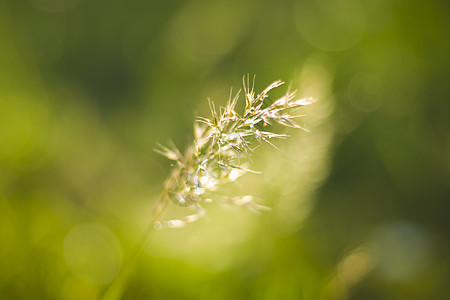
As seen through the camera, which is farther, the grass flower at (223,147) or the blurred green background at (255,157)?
the blurred green background at (255,157)

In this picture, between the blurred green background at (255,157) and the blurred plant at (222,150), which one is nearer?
the blurred plant at (222,150)

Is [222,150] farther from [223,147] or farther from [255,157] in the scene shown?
[255,157]

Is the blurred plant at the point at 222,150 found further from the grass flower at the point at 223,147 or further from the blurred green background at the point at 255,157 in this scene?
the blurred green background at the point at 255,157

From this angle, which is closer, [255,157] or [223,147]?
[223,147]

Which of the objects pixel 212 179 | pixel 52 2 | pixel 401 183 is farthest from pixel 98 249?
pixel 52 2

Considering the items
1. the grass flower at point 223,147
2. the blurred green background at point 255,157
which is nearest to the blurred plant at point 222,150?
the grass flower at point 223,147

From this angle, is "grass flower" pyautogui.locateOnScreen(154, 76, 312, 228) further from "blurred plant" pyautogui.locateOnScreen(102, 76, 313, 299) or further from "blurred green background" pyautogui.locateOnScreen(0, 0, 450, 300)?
"blurred green background" pyautogui.locateOnScreen(0, 0, 450, 300)

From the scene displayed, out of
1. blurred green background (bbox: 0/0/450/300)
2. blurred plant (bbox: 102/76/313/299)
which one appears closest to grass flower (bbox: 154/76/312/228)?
blurred plant (bbox: 102/76/313/299)

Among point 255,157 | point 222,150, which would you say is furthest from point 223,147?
point 255,157

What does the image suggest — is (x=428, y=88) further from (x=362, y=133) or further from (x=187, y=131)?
(x=187, y=131)
